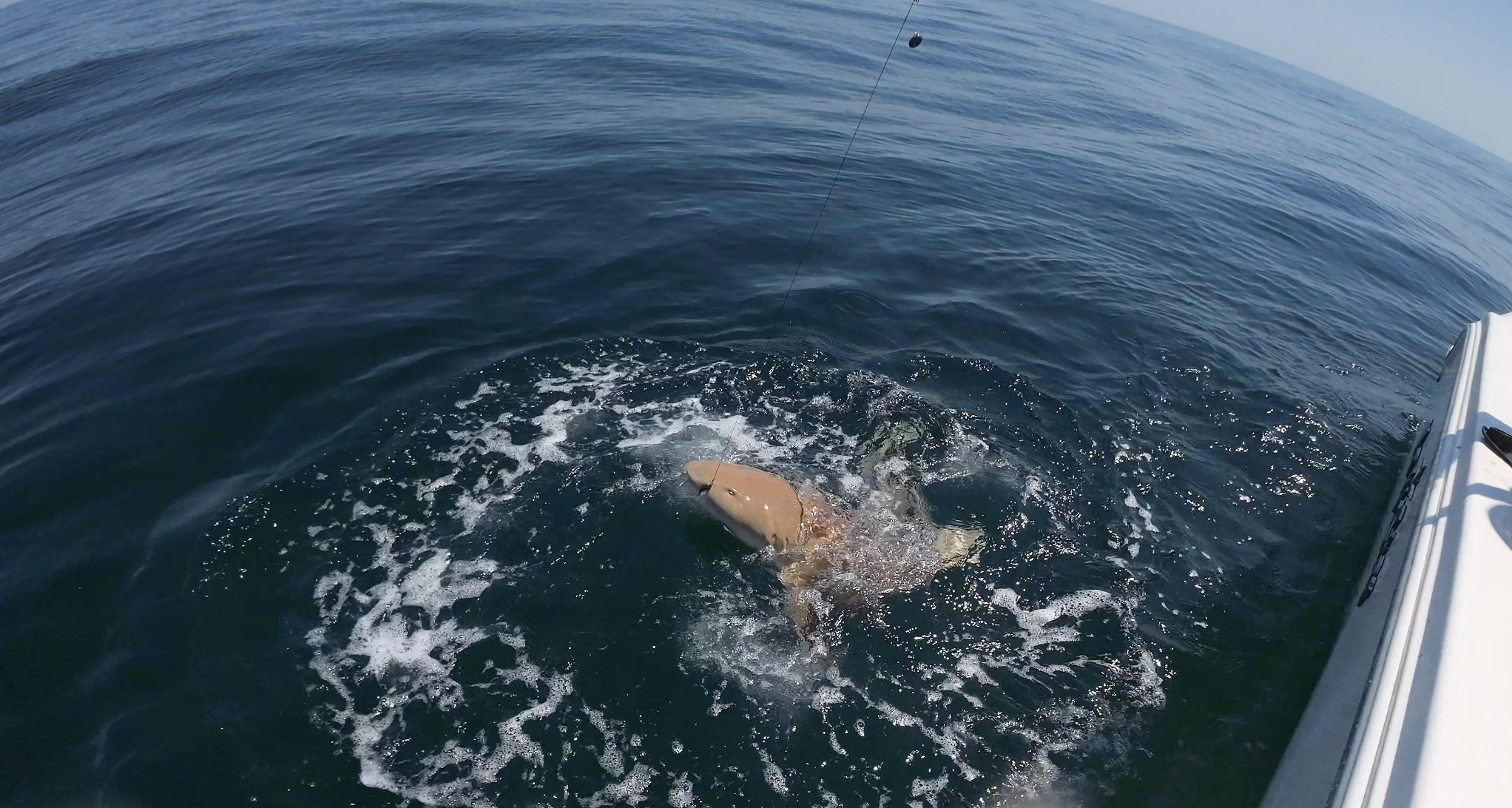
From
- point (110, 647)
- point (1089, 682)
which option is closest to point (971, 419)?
point (1089, 682)

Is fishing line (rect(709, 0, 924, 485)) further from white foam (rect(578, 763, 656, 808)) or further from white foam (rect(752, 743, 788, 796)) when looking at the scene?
white foam (rect(578, 763, 656, 808))

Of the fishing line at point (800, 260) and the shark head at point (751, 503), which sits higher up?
the fishing line at point (800, 260)

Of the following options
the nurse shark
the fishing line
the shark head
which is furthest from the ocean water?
the shark head

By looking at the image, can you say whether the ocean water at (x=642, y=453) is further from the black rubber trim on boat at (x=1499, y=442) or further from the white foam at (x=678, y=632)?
the black rubber trim on boat at (x=1499, y=442)

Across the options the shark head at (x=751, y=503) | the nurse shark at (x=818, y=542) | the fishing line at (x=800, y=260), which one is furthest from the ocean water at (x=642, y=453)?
the shark head at (x=751, y=503)

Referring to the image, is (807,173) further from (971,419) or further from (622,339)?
(971,419)

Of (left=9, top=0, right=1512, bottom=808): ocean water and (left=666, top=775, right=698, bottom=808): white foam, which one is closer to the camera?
(left=666, top=775, right=698, bottom=808): white foam
